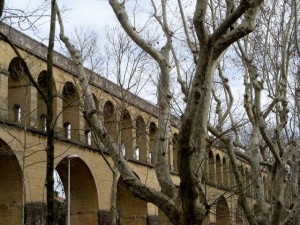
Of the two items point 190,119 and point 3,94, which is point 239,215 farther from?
point 190,119

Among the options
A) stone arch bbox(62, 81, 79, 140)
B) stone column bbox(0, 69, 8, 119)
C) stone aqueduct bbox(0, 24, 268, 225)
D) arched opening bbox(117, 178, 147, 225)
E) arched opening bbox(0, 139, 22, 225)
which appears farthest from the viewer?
arched opening bbox(117, 178, 147, 225)

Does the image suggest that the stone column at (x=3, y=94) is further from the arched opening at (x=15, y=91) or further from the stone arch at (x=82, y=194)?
the stone arch at (x=82, y=194)

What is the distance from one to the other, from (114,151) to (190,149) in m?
1.45

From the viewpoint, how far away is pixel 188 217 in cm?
576

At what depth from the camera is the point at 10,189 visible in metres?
23.6

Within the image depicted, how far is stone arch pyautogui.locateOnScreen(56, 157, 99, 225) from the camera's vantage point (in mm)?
29312

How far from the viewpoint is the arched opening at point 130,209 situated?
34375 mm

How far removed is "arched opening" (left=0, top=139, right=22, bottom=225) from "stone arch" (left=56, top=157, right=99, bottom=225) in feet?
17.8

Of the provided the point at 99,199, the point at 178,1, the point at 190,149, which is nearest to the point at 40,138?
the point at 99,199

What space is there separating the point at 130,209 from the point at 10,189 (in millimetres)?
12368

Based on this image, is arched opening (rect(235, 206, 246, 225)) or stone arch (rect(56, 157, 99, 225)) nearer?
arched opening (rect(235, 206, 246, 225))

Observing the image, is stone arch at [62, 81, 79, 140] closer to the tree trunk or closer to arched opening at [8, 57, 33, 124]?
arched opening at [8, 57, 33, 124]

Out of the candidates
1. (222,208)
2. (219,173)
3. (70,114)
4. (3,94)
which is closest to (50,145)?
(222,208)

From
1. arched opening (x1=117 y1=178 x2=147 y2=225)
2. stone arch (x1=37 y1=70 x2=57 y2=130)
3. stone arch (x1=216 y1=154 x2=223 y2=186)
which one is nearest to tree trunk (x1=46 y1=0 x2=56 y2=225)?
stone arch (x1=216 y1=154 x2=223 y2=186)
